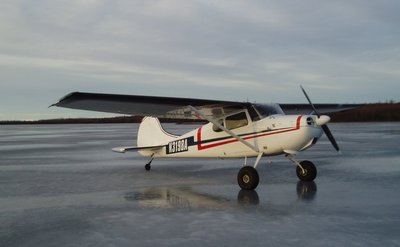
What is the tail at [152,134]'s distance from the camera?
12.2 meters

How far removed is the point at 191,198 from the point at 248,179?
4.56ft

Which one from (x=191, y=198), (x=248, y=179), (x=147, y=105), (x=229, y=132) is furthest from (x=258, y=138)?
(x=147, y=105)

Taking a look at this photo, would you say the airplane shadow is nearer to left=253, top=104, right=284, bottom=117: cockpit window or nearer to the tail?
left=253, top=104, right=284, bottom=117: cockpit window

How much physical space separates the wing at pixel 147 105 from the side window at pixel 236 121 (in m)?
0.14

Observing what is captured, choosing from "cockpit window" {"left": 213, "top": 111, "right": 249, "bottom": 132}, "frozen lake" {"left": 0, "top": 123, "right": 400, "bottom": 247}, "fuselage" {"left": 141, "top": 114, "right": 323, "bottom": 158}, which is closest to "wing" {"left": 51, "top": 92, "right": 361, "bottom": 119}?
"cockpit window" {"left": 213, "top": 111, "right": 249, "bottom": 132}

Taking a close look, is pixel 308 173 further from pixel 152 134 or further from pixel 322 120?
pixel 152 134

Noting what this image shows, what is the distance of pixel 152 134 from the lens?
12.7 meters

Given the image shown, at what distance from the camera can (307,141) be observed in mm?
8953

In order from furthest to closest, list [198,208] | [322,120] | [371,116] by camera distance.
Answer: [371,116]
[322,120]
[198,208]

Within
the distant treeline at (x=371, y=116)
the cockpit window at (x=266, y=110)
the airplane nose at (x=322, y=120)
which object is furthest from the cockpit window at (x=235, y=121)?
the distant treeline at (x=371, y=116)

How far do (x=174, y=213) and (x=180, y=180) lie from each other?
12.2 feet

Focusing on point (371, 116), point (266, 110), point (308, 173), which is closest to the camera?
point (308, 173)

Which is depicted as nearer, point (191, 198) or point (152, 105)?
point (191, 198)

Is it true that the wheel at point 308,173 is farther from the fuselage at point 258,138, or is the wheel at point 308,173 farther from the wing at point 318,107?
the wing at point 318,107
